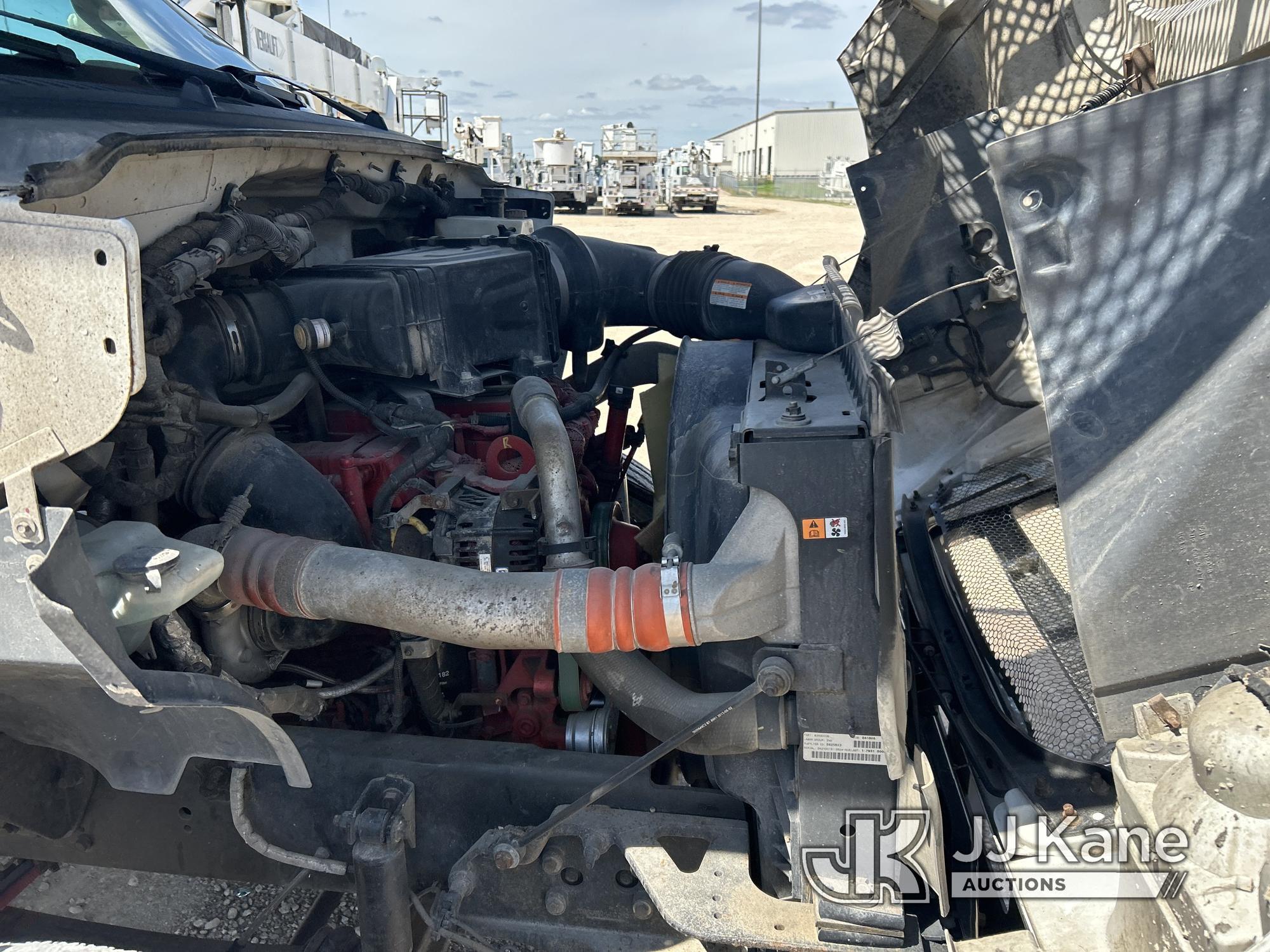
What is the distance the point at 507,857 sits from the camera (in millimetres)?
1854

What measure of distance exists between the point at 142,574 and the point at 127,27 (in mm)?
2062

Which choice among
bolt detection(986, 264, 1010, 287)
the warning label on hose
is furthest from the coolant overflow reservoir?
bolt detection(986, 264, 1010, 287)

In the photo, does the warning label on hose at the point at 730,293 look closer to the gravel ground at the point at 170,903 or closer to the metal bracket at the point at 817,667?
the metal bracket at the point at 817,667

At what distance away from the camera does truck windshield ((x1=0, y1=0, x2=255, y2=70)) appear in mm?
2393

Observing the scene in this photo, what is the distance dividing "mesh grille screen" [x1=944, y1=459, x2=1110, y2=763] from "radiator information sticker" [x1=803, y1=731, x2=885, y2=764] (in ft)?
1.15

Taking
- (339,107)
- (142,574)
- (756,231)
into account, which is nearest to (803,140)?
(756,231)

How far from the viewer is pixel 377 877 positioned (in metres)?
1.84

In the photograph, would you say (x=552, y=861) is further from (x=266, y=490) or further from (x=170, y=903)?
(x=170, y=903)

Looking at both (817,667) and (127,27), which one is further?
(127,27)

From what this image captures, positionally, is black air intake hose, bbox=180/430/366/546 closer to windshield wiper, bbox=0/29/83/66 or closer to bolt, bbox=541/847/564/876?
bolt, bbox=541/847/564/876

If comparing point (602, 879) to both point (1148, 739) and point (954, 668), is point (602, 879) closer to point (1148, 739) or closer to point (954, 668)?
point (954, 668)

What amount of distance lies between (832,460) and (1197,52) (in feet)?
3.11

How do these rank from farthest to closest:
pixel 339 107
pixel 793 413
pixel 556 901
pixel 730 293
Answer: pixel 339 107, pixel 730 293, pixel 556 901, pixel 793 413

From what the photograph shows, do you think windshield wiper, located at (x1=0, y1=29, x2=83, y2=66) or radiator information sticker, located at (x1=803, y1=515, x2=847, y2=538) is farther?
windshield wiper, located at (x1=0, y1=29, x2=83, y2=66)
